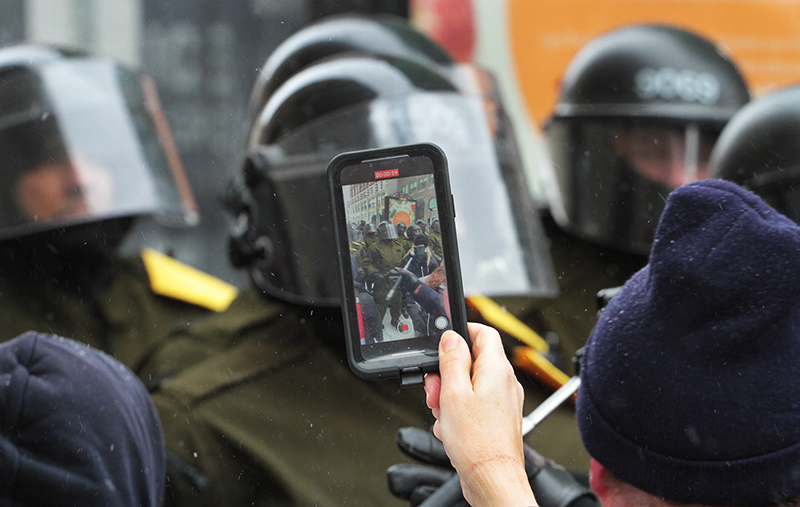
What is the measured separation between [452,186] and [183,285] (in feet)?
4.13

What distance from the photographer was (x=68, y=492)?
3.32ft

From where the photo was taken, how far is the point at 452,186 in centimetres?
189

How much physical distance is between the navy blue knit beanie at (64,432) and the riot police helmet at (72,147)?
1527 millimetres

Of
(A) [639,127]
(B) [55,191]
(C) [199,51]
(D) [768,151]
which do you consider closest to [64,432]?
(B) [55,191]

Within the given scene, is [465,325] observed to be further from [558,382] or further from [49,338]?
[558,382]

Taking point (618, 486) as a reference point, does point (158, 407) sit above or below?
below

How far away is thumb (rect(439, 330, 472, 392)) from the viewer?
0.80 metres

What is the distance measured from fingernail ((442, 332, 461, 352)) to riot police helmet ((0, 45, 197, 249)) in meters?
1.91

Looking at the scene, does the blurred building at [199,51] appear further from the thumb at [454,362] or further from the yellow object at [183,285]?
the thumb at [454,362]

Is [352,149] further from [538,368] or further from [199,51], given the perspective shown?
[199,51]

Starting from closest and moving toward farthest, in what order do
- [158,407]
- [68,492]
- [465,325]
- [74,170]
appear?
[465,325], [68,492], [158,407], [74,170]

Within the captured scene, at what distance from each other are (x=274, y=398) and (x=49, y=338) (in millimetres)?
783

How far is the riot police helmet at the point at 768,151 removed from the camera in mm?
2191

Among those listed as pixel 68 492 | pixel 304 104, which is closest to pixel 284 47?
pixel 304 104
